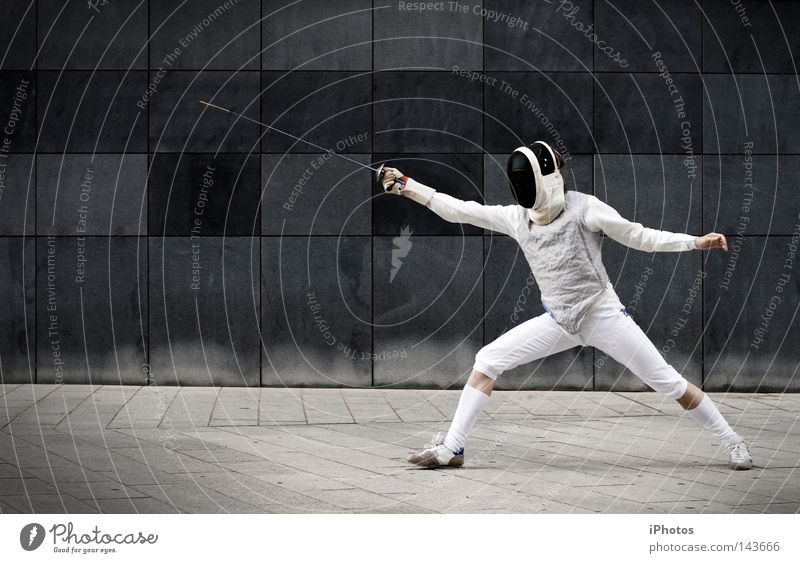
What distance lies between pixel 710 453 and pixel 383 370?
3893 millimetres

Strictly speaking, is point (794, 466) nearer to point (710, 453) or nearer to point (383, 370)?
point (710, 453)

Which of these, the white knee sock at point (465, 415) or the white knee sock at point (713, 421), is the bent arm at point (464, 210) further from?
the white knee sock at point (713, 421)

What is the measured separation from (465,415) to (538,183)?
5.05 ft

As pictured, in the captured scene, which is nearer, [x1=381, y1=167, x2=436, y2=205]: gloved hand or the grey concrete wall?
[x1=381, y1=167, x2=436, y2=205]: gloved hand

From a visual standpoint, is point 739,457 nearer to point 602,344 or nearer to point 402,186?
point 602,344

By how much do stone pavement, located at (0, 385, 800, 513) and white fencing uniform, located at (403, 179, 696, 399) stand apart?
718 millimetres

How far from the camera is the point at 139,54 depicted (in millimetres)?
10406

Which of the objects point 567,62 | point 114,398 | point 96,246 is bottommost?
point 114,398

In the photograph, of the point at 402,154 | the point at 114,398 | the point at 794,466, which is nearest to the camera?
the point at 794,466

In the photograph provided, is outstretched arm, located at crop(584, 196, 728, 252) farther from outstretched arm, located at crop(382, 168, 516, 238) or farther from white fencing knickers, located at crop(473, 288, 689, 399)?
outstretched arm, located at crop(382, 168, 516, 238)

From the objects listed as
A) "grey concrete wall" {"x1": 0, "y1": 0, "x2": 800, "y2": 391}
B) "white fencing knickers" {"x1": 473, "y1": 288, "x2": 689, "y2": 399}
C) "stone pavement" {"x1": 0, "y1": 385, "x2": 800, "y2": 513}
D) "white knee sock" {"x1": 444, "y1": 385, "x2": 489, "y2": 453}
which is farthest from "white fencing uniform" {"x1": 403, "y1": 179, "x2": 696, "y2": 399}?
"grey concrete wall" {"x1": 0, "y1": 0, "x2": 800, "y2": 391}

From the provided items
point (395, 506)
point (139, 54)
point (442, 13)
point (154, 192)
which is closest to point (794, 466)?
point (395, 506)

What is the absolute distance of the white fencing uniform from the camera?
6512 millimetres

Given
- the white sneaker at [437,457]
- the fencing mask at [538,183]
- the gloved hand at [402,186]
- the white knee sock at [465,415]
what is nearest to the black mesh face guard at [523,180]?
the fencing mask at [538,183]
